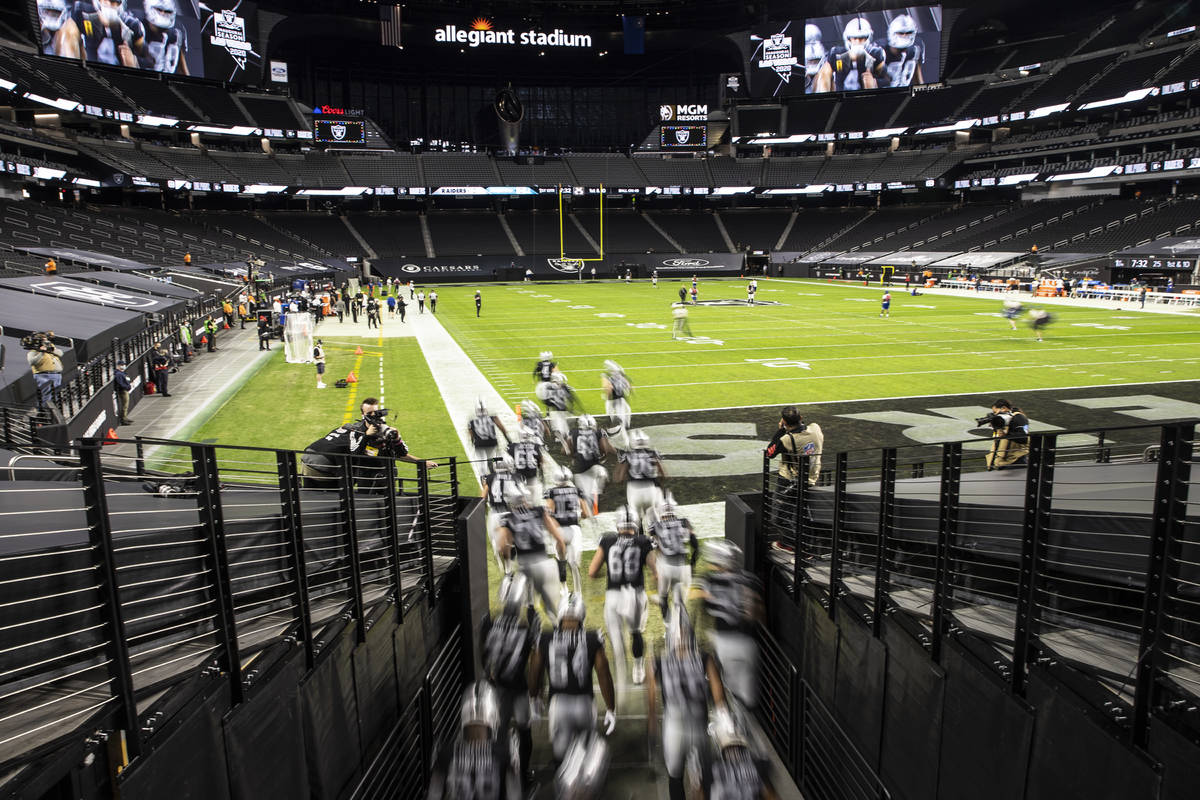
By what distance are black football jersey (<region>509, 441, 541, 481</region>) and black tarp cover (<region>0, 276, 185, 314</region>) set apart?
15219 mm

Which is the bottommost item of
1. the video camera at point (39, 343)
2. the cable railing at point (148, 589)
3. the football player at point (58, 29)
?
the cable railing at point (148, 589)

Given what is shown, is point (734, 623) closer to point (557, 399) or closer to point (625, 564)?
point (625, 564)

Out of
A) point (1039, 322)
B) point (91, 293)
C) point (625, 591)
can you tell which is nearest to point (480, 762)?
point (625, 591)

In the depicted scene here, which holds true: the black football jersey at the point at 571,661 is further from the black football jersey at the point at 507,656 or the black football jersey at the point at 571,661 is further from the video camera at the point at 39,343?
the video camera at the point at 39,343

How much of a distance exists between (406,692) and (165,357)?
49.8 feet

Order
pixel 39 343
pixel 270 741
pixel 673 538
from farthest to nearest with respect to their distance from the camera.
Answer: pixel 39 343 → pixel 673 538 → pixel 270 741

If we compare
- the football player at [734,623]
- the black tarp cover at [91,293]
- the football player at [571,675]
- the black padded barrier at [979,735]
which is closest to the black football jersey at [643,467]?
the football player at [734,623]

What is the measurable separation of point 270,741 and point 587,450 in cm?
541

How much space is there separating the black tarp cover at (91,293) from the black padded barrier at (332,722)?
1773 centimetres

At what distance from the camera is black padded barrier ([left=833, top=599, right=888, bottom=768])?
16.0ft

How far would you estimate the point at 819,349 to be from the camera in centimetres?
2297

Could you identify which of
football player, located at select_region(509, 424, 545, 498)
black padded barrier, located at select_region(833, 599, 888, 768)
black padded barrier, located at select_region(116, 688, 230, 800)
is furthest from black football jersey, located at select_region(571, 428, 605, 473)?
black padded barrier, located at select_region(116, 688, 230, 800)

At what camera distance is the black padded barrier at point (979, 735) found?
3621 mm

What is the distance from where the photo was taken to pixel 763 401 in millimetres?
16219
